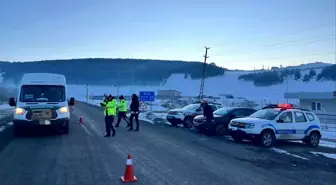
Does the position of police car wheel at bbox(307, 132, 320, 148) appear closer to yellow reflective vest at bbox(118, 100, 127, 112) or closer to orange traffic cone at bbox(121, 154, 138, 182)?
yellow reflective vest at bbox(118, 100, 127, 112)

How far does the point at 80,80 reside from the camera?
18050 cm

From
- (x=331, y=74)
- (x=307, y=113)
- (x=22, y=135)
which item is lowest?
(x=22, y=135)

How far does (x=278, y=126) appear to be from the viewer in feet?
44.7

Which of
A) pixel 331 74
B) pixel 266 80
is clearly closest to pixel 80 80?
pixel 266 80

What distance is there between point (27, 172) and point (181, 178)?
3.51 meters

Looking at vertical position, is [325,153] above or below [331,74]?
below

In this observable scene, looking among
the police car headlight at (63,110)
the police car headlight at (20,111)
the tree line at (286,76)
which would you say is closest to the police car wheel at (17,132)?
the police car headlight at (20,111)

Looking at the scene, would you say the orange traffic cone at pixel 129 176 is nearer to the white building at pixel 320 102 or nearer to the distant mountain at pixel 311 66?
the white building at pixel 320 102

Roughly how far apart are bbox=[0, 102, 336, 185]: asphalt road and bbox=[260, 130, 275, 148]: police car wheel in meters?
0.77

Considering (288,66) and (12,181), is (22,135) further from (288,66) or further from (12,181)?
(288,66)

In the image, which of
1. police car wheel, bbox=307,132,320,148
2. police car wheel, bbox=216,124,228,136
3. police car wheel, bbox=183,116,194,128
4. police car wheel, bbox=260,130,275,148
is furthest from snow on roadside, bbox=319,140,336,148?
police car wheel, bbox=183,116,194,128

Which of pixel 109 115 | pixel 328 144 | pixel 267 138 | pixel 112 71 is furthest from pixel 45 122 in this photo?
pixel 112 71

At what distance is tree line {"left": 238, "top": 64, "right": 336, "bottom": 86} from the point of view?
419ft

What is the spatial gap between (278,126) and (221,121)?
340 centimetres
